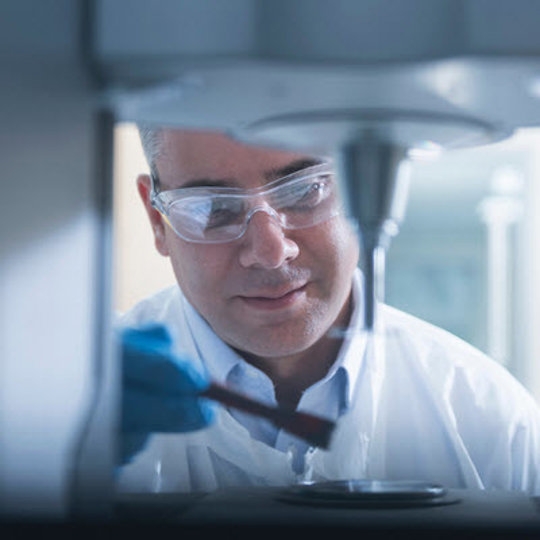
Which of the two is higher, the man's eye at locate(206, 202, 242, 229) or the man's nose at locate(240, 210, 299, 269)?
the man's eye at locate(206, 202, 242, 229)

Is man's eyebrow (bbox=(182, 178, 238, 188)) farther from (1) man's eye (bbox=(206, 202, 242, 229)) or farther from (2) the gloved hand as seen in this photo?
(2) the gloved hand

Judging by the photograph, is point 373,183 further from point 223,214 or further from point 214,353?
point 214,353

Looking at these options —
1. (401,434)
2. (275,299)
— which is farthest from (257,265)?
(401,434)

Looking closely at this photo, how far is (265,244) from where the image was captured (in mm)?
814

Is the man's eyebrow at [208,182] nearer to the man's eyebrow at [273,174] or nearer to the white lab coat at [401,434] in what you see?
the man's eyebrow at [273,174]

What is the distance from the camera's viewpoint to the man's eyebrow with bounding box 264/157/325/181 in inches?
30.3

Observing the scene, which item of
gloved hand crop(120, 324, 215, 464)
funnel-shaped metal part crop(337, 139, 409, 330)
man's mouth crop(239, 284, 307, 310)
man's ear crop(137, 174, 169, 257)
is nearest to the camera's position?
funnel-shaped metal part crop(337, 139, 409, 330)

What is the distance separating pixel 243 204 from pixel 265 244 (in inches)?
2.0

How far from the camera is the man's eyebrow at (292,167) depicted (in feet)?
2.52

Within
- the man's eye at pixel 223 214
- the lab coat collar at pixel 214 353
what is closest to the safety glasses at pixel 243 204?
the man's eye at pixel 223 214

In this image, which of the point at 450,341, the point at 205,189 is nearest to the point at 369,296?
the point at 205,189

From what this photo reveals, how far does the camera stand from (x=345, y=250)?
3.04ft

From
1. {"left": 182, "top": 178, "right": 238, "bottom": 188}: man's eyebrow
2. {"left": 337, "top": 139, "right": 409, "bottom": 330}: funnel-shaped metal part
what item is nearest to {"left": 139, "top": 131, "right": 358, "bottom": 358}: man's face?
{"left": 182, "top": 178, "right": 238, "bottom": 188}: man's eyebrow

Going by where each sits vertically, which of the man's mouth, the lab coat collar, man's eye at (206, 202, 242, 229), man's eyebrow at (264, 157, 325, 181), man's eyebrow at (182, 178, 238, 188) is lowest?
the lab coat collar
